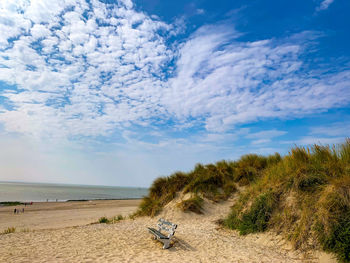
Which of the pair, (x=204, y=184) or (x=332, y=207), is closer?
(x=332, y=207)

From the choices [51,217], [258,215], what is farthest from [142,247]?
[51,217]

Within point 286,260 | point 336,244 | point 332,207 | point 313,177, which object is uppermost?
point 313,177

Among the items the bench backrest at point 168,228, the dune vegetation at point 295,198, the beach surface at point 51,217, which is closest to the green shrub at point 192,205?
the dune vegetation at point 295,198

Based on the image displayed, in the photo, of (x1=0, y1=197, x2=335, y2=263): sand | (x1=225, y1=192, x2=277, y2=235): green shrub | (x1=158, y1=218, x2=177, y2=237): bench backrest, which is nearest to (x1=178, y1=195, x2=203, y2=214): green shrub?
(x1=0, y1=197, x2=335, y2=263): sand

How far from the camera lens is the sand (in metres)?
6.66

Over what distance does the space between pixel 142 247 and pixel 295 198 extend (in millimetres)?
5694

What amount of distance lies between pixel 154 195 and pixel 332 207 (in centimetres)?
1046

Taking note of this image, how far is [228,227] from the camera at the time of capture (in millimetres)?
10602

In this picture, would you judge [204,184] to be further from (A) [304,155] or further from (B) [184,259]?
(B) [184,259]

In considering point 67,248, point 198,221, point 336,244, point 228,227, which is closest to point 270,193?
point 228,227

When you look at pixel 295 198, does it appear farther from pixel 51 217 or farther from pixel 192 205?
pixel 51 217

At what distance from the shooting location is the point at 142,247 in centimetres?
762

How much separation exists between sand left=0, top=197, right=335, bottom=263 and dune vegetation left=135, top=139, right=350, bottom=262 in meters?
0.47

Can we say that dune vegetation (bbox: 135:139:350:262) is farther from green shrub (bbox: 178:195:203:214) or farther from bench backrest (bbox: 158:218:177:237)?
bench backrest (bbox: 158:218:177:237)
